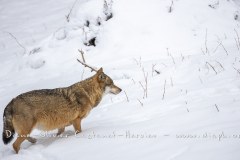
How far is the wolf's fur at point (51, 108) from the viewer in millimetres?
5523

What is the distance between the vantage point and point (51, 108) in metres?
5.88

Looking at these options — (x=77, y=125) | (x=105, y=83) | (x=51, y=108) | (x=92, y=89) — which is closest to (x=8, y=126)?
(x=51, y=108)

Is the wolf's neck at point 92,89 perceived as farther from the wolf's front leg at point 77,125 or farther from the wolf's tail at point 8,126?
the wolf's tail at point 8,126

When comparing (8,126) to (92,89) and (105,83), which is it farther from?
A: (105,83)

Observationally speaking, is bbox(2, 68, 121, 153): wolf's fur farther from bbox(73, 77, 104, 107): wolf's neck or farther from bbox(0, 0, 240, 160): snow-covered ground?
bbox(0, 0, 240, 160): snow-covered ground

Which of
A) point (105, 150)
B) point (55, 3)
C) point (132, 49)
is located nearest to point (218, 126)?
point (105, 150)

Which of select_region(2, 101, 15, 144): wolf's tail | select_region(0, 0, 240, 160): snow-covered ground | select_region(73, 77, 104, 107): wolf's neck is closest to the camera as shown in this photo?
select_region(0, 0, 240, 160): snow-covered ground

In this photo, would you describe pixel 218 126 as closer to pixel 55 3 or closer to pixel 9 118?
pixel 9 118

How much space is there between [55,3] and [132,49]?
777cm

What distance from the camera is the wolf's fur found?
18.1 feet

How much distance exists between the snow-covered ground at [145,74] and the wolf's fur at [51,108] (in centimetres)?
27

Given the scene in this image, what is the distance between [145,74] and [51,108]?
2.87 m

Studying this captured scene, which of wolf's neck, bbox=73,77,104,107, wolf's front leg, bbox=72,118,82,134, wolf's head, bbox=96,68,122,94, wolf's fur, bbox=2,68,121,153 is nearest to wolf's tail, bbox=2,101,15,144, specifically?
wolf's fur, bbox=2,68,121,153

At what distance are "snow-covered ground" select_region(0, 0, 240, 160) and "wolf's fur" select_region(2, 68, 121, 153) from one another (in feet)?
0.88
